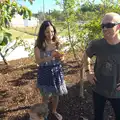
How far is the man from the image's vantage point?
2.25 metres

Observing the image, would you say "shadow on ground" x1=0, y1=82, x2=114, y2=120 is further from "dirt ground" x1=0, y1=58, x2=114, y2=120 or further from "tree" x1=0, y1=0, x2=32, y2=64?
"tree" x1=0, y1=0, x2=32, y2=64

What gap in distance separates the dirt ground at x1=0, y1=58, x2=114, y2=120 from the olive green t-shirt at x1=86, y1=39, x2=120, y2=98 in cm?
122

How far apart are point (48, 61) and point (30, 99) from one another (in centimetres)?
133

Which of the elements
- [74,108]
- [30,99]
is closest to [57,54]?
[74,108]

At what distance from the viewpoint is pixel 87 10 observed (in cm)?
391

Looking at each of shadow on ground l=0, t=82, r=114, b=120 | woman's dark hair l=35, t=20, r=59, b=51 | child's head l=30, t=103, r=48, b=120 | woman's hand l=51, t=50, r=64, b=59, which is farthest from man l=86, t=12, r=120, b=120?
shadow on ground l=0, t=82, r=114, b=120

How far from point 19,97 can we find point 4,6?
6.72 ft

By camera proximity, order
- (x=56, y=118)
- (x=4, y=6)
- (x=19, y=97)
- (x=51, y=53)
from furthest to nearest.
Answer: (x=19, y=97), (x=56, y=118), (x=51, y=53), (x=4, y=6)

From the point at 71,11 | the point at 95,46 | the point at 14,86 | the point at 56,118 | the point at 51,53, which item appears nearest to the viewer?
the point at 95,46

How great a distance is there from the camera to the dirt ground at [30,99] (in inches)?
143

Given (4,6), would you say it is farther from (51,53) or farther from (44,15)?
(44,15)

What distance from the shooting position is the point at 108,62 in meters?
2.34

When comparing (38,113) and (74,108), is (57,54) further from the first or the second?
(74,108)

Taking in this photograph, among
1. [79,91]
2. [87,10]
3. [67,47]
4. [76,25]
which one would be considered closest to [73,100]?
[79,91]
